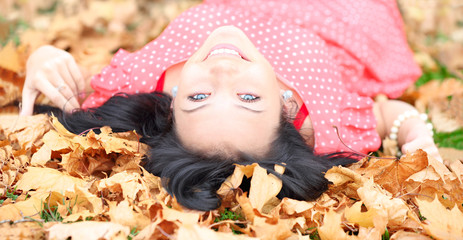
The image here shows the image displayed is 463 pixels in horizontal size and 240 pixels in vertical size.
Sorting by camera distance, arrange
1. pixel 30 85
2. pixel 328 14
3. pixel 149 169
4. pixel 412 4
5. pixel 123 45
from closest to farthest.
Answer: pixel 149 169 → pixel 30 85 → pixel 328 14 → pixel 123 45 → pixel 412 4

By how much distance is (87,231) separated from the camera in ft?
4.77

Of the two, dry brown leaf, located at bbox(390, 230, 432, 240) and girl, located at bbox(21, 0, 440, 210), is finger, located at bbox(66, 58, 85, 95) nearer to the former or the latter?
girl, located at bbox(21, 0, 440, 210)

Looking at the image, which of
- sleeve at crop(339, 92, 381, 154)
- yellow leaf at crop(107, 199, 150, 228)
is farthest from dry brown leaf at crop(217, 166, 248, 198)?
sleeve at crop(339, 92, 381, 154)

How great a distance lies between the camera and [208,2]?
120 inches

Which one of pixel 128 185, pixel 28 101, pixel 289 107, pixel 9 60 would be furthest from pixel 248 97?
pixel 9 60

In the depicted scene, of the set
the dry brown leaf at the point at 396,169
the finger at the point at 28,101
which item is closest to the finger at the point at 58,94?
the finger at the point at 28,101

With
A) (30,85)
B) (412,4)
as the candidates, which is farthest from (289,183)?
(412,4)

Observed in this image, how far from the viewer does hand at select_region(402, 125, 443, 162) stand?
226 cm

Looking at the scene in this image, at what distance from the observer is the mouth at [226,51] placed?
209 cm

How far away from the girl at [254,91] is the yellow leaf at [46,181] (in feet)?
1.19

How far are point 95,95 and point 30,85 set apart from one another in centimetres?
37

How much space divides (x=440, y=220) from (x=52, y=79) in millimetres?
2084

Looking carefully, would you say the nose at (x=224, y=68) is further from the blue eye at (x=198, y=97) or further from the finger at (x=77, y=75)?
the finger at (x=77, y=75)

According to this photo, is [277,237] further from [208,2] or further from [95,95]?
[208,2]
